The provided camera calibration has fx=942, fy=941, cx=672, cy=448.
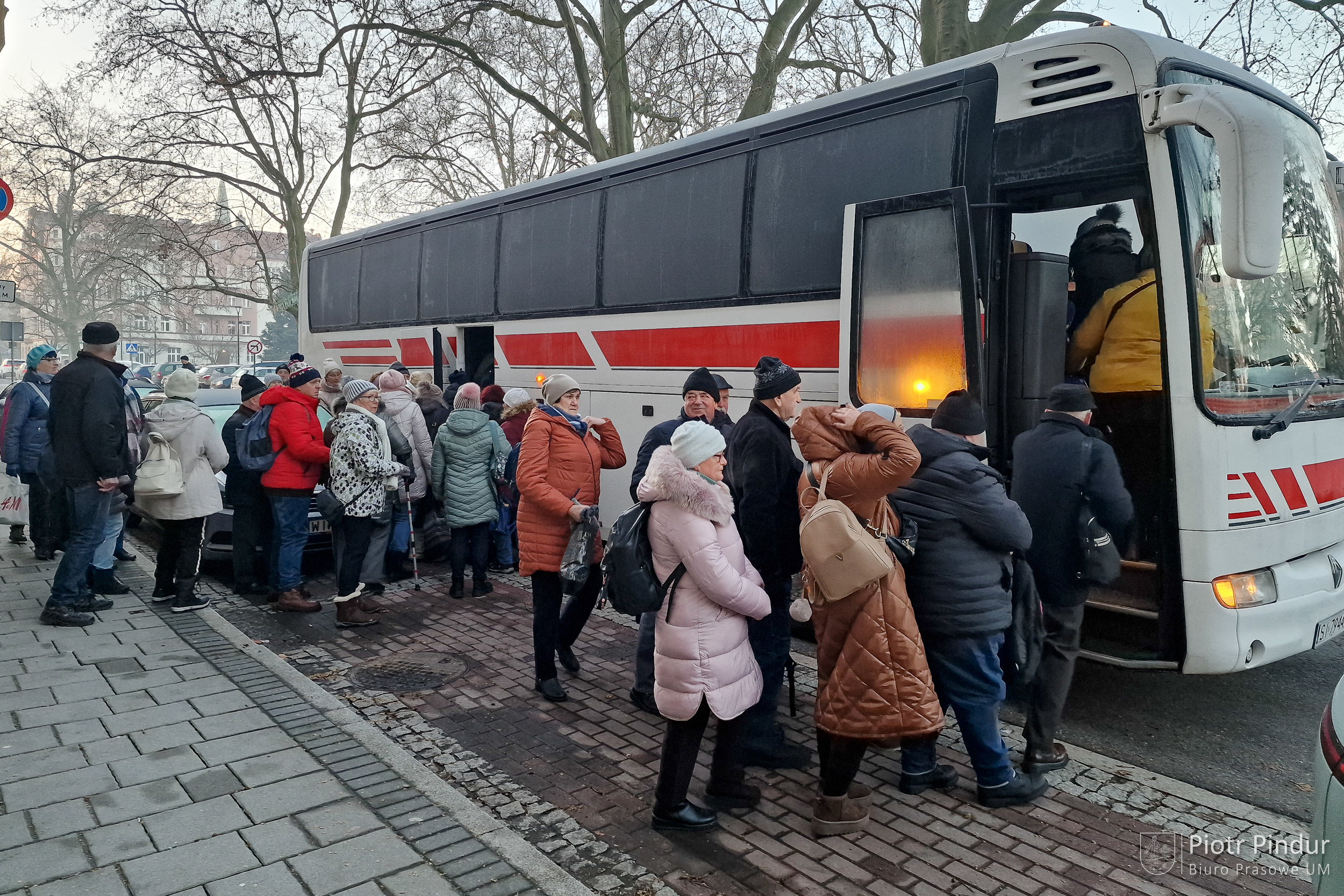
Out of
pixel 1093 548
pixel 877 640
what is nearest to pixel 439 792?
pixel 877 640

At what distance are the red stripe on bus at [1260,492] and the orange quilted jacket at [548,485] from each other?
337 centimetres

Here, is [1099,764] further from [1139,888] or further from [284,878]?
[284,878]

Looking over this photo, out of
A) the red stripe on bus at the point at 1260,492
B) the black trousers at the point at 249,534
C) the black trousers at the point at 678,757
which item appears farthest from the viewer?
the black trousers at the point at 249,534

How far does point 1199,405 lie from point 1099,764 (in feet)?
5.95

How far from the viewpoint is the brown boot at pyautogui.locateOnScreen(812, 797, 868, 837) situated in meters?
3.81

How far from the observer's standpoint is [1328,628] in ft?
16.5

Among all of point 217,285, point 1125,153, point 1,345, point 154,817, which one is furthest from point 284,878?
point 1,345

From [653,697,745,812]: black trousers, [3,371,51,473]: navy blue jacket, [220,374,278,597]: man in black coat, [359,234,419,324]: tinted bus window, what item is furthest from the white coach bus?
[359,234,419,324]: tinted bus window

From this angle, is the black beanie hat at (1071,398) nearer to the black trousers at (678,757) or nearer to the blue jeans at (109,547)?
the black trousers at (678,757)

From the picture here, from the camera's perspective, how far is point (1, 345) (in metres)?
85.3

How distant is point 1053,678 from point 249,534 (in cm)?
616

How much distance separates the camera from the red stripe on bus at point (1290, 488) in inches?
192

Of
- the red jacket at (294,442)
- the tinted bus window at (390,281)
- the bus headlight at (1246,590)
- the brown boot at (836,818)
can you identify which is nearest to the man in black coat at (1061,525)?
the bus headlight at (1246,590)

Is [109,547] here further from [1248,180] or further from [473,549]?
[1248,180]
